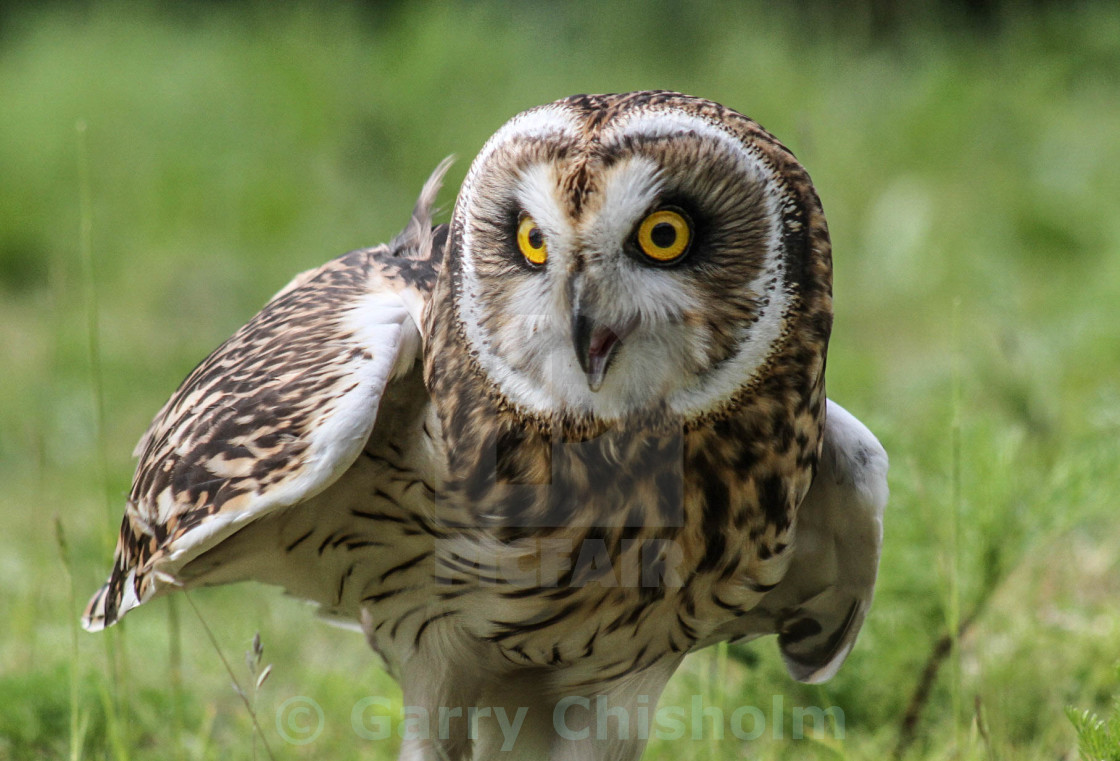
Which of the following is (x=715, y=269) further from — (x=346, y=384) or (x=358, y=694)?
(x=358, y=694)

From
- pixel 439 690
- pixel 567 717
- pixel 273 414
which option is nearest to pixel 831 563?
pixel 567 717

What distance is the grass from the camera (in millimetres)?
2447

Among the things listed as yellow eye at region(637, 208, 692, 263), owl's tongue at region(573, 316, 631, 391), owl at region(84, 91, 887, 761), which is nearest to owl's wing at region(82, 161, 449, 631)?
owl at region(84, 91, 887, 761)

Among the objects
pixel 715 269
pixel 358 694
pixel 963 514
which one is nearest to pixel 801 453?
pixel 715 269

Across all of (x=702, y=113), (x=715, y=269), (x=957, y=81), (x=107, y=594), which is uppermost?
(x=957, y=81)

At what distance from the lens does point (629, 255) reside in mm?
1500

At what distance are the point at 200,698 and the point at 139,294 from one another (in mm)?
3137

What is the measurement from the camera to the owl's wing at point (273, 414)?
1625mm

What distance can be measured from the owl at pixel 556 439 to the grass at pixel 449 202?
11.6 inches

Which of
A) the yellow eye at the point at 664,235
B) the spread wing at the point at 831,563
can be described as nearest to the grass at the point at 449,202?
the spread wing at the point at 831,563

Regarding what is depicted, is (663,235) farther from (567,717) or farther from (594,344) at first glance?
(567,717)

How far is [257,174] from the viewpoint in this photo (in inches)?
226

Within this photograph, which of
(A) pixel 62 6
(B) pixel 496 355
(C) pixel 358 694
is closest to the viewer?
(B) pixel 496 355

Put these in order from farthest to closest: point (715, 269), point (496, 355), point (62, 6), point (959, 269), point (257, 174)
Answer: point (62, 6) < point (257, 174) < point (959, 269) < point (496, 355) < point (715, 269)
